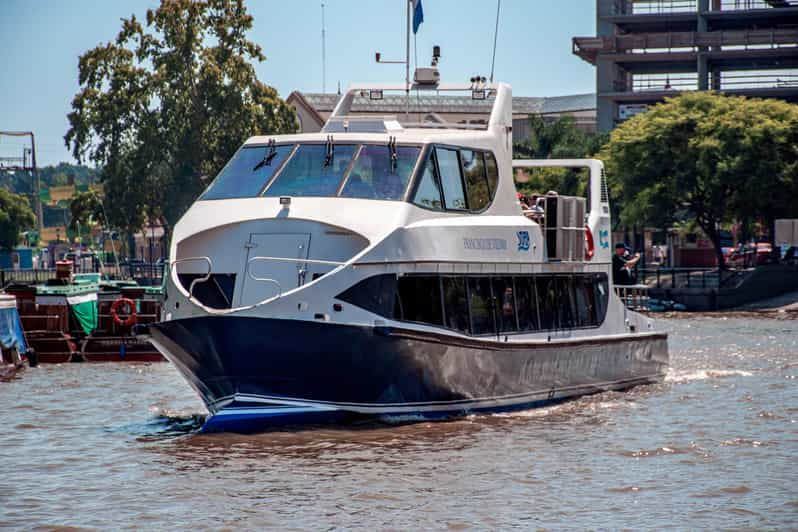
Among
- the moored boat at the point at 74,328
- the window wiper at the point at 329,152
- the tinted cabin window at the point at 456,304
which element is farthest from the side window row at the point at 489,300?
the moored boat at the point at 74,328

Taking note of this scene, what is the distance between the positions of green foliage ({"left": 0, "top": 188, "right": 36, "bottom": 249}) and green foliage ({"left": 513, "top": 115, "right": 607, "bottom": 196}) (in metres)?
49.9

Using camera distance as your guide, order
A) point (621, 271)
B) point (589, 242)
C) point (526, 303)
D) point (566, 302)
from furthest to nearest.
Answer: point (621, 271)
point (589, 242)
point (566, 302)
point (526, 303)

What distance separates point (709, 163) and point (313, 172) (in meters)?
48.0

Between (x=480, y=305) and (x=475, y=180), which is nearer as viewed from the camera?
(x=480, y=305)

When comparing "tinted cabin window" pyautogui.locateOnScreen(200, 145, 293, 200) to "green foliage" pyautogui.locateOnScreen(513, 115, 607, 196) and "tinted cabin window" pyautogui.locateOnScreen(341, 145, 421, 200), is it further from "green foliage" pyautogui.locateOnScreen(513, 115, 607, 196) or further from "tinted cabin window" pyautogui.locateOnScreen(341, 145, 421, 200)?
"green foliage" pyautogui.locateOnScreen(513, 115, 607, 196)

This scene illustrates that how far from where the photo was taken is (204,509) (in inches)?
524

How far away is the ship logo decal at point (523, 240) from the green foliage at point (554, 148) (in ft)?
184

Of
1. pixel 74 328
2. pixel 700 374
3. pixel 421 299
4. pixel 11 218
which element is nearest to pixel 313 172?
pixel 421 299

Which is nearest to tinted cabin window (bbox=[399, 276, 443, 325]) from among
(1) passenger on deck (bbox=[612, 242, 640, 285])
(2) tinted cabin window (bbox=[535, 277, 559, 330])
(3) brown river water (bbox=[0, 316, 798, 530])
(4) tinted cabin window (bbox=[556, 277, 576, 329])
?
(3) brown river water (bbox=[0, 316, 798, 530])

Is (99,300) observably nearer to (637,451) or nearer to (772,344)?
(772,344)

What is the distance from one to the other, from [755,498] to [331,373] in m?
5.47

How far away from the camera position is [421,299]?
1773 centimetres

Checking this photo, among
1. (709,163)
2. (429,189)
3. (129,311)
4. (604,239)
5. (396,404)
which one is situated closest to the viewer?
(396,404)

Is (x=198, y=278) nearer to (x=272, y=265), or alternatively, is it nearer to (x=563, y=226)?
(x=272, y=265)
